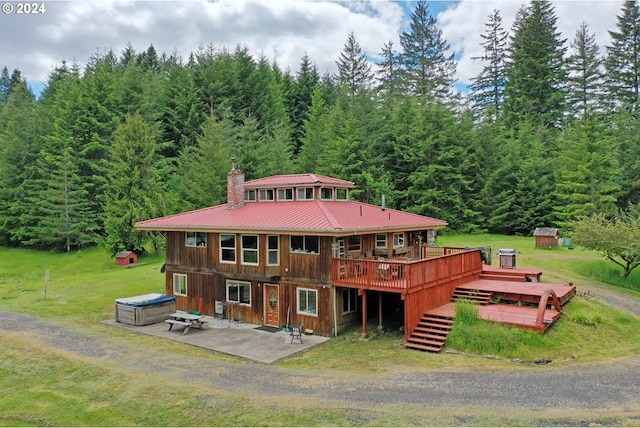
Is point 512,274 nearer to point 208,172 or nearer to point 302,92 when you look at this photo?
point 208,172

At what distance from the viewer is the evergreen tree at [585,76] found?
42969 mm

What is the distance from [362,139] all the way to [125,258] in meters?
21.0

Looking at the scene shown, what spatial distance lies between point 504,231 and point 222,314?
2775cm

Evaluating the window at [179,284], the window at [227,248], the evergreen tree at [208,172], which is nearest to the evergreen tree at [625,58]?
the evergreen tree at [208,172]

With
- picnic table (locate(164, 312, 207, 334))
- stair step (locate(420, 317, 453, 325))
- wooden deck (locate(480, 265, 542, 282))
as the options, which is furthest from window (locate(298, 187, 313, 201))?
wooden deck (locate(480, 265, 542, 282))

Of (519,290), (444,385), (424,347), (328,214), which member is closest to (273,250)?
(328,214)

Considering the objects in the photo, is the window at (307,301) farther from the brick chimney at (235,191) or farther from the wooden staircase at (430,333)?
the brick chimney at (235,191)

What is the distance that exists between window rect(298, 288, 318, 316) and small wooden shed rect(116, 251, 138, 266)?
793 inches

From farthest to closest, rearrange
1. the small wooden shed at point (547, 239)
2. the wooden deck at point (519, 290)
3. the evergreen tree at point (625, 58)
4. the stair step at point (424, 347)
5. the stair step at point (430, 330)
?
1. the evergreen tree at point (625, 58)
2. the small wooden shed at point (547, 239)
3. the wooden deck at point (519, 290)
4. the stair step at point (430, 330)
5. the stair step at point (424, 347)

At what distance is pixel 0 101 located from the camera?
211 ft

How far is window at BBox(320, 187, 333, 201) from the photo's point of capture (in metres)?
18.3

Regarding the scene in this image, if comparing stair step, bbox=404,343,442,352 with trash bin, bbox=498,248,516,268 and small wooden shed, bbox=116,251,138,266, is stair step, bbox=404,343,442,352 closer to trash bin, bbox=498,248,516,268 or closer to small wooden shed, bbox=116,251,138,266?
trash bin, bbox=498,248,516,268

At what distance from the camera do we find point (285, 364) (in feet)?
39.6

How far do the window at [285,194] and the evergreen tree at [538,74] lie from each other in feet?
112
